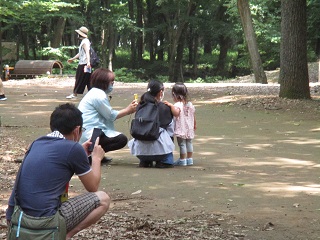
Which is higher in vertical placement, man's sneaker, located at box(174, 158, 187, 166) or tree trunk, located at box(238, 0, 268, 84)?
tree trunk, located at box(238, 0, 268, 84)

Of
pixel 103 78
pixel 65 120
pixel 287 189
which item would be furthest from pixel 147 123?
pixel 65 120

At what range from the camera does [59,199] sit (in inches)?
169

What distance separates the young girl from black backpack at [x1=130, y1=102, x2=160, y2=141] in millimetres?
562

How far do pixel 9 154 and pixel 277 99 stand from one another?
9.27 metres

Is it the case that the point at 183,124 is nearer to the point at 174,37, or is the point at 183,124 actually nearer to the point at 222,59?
the point at 174,37

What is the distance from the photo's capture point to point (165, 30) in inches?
1802

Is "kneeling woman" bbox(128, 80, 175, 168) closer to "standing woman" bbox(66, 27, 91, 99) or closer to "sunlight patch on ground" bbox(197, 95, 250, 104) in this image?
"standing woman" bbox(66, 27, 91, 99)

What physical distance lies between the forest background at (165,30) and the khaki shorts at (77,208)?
21.3 m

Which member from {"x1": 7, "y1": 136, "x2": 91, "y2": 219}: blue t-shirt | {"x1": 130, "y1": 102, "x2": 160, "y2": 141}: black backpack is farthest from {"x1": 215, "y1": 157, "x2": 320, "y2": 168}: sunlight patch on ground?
{"x1": 7, "y1": 136, "x2": 91, "y2": 219}: blue t-shirt

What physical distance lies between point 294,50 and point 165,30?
2932cm

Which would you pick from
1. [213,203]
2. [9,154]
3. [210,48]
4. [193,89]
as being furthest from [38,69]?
[210,48]

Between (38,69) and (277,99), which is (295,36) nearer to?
(277,99)

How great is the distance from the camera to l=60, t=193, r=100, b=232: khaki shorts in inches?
170

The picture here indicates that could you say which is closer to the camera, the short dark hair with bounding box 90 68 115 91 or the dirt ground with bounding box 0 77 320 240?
the dirt ground with bounding box 0 77 320 240
